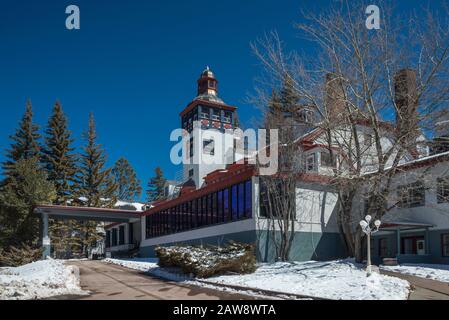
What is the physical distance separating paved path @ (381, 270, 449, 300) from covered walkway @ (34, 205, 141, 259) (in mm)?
30293

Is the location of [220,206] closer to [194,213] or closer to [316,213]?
[194,213]

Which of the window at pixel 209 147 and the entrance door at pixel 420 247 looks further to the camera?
the window at pixel 209 147

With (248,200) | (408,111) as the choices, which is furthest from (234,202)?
(408,111)

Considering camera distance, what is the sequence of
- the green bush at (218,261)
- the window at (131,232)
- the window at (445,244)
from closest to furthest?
the green bush at (218,261), the window at (445,244), the window at (131,232)

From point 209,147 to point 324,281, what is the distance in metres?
43.9

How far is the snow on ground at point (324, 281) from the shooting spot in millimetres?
12953

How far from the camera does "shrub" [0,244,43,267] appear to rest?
1316 inches

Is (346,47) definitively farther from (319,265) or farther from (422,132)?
(319,265)

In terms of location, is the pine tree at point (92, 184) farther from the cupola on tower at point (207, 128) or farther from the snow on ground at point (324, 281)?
the snow on ground at point (324, 281)

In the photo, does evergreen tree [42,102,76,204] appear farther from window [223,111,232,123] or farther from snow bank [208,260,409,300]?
snow bank [208,260,409,300]

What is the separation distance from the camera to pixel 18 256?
34.0 m

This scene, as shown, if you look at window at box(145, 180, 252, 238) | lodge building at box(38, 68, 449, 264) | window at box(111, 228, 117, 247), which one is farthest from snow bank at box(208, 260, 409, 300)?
window at box(111, 228, 117, 247)

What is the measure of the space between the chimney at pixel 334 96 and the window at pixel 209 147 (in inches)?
1479

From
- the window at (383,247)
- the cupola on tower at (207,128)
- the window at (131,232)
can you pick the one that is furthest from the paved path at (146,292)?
the cupola on tower at (207,128)
